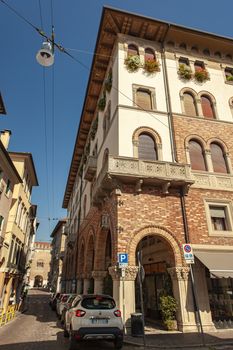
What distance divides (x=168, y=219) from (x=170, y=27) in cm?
1473

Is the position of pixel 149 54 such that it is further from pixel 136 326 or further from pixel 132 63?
pixel 136 326

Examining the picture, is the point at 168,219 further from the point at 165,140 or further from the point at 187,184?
the point at 165,140

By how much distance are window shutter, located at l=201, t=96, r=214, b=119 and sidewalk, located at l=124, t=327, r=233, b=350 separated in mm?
13300

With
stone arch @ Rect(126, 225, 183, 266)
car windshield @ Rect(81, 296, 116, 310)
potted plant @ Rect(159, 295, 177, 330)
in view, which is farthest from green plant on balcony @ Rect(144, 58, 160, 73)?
car windshield @ Rect(81, 296, 116, 310)

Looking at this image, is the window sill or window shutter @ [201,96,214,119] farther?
window shutter @ [201,96,214,119]

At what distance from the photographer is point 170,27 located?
18391mm

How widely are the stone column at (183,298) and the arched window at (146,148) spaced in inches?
258

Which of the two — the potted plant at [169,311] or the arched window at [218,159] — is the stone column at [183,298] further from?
the arched window at [218,159]

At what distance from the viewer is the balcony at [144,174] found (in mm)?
12844

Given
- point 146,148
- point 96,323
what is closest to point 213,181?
point 146,148

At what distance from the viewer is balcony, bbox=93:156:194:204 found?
12.8 m

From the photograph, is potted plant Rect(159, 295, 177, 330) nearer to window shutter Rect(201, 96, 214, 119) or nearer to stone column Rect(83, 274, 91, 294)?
stone column Rect(83, 274, 91, 294)

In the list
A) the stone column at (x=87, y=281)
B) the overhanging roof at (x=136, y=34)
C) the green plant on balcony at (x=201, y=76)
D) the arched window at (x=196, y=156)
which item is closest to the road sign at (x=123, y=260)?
the arched window at (x=196, y=156)

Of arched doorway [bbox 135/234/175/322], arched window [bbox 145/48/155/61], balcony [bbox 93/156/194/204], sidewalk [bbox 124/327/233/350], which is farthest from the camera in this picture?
arched window [bbox 145/48/155/61]
